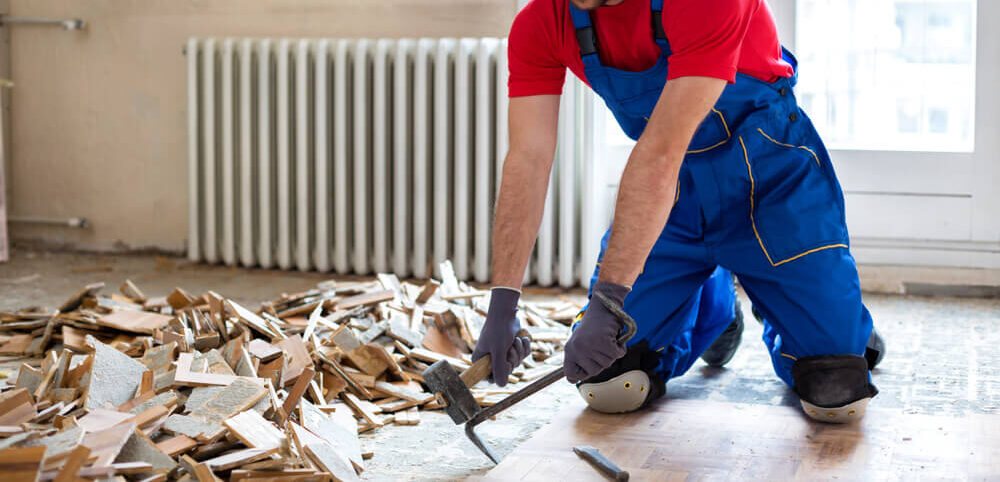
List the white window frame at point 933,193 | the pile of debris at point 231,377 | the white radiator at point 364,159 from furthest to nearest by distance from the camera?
the white radiator at point 364,159
the white window frame at point 933,193
the pile of debris at point 231,377

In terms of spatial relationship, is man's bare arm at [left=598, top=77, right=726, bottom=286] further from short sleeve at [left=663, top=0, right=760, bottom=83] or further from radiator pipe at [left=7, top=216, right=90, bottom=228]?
radiator pipe at [left=7, top=216, right=90, bottom=228]

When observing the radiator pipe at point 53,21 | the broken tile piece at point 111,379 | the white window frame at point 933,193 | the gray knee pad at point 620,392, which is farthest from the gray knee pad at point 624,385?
the radiator pipe at point 53,21

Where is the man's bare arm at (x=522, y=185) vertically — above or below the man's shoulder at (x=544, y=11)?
below

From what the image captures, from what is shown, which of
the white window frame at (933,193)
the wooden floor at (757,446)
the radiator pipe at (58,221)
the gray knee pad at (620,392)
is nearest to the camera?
the wooden floor at (757,446)

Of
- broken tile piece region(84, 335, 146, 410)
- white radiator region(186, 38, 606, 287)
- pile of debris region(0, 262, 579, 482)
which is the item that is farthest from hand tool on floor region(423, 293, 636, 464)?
white radiator region(186, 38, 606, 287)

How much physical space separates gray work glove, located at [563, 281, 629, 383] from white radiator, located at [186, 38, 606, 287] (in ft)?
6.46

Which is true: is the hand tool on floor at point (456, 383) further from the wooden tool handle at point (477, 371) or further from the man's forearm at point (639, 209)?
the man's forearm at point (639, 209)

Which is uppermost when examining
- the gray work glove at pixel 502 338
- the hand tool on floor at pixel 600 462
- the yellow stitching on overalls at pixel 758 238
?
the yellow stitching on overalls at pixel 758 238

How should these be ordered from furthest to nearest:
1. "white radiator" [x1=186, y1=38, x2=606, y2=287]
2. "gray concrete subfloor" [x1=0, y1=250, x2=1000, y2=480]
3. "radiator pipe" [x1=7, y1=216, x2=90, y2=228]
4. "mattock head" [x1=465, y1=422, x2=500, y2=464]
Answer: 1. "radiator pipe" [x1=7, y1=216, x2=90, y2=228]
2. "white radiator" [x1=186, y1=38, x2=606, y2=287]
3. "gray concrete subfloor" [x1=0, y1=250, x2=1000, y2=480]
4. "mattock head" [x1=465, y1=422, x2=500, y2=464]

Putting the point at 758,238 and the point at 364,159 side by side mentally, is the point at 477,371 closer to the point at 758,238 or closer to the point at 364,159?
the point at 758,238

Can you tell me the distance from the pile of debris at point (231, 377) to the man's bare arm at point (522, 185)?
48 cm

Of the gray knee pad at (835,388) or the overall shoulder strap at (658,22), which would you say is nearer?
the overall shoulder strap at (658,22)

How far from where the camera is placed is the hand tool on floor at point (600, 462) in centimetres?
165

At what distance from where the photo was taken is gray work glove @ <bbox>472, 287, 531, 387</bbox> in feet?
5.78
